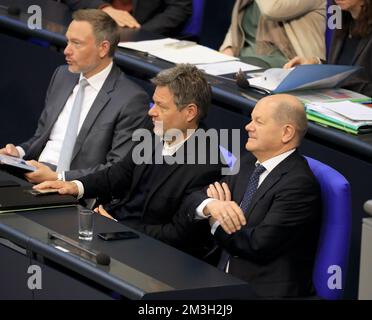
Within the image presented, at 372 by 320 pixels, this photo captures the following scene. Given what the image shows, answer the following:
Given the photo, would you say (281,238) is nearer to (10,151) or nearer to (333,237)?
(333,237)

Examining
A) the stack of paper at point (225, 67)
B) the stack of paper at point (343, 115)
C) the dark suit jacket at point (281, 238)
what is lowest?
the dark suit jacket at point (281, 238)

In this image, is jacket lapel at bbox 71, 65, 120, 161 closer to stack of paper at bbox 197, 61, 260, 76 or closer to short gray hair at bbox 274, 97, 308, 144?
stack of paper at bbox 197, 61, 260, 76

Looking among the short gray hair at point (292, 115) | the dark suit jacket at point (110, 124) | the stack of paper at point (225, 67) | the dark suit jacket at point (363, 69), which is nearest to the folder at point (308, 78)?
the dark suit jacket at point (363, 69)

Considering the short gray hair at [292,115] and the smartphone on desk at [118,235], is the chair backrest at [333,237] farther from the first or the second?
the smartphone on desk at [118,235]

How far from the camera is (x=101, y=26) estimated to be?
509cm

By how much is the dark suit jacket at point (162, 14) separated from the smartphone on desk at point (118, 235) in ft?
8.54

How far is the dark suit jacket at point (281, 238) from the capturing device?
12.5ft

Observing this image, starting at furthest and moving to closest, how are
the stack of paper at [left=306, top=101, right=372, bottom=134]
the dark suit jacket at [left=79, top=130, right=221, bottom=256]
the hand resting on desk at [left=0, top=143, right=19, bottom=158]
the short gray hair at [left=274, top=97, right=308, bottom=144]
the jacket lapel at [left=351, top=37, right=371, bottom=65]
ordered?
the jacket lapel at [left=351, top=37, right=371, bottom=65] < the hand resting on desk at [left=0, top=143, right=19, bottom=158] < the stack of paper at [left=306, top=101, right=372, bottom=134] < the dark suit jacket at [left=79, top=130, right=221, bottom=256] < the short gray hair at [left=274, top=97, right=308, bottom=144]

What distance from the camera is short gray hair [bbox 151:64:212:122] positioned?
433 centimetres

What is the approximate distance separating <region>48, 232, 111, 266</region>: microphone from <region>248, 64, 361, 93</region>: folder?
4.96ft

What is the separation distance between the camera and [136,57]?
18.2 ft

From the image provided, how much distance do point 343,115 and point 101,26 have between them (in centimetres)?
117

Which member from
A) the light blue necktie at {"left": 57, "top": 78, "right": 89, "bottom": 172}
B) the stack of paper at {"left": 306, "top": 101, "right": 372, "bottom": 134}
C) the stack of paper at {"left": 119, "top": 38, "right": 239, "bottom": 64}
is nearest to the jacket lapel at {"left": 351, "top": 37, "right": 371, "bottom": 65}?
the stack of paper at {"left": 306, "top": 101, "right": 372, "bottom": 134}
